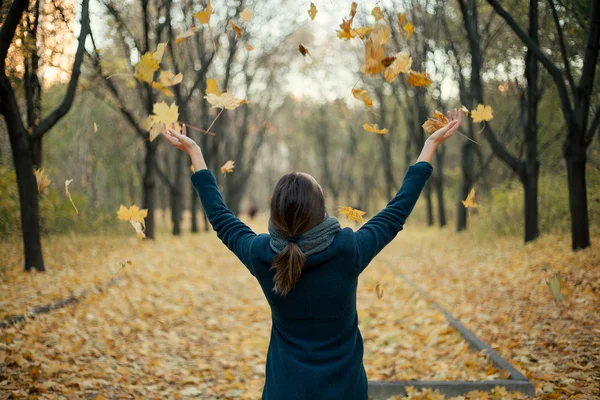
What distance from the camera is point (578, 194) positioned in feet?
25.0

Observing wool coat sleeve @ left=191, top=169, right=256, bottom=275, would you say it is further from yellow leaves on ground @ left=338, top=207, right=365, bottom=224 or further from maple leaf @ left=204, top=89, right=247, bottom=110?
yellow leaves on ground @ left=338, top=207, right=365, bottom=224

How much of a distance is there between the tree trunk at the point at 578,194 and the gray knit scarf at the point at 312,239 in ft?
23.1

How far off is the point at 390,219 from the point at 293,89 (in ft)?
91.3

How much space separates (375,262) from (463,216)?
5.18 meters

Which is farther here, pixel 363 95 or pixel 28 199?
pixel 28 199

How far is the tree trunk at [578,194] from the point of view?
7509 millimetres

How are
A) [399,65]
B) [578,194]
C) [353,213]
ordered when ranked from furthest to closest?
[578,194] < [353,213] < [399,65]

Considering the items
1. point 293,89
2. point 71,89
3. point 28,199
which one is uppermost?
point 293,89

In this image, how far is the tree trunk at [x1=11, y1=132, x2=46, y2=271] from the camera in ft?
24.7

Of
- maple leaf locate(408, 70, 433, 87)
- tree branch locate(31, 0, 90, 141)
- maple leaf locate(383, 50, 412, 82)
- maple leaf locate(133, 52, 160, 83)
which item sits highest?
tree branch locate(31, 0, 90, 141)

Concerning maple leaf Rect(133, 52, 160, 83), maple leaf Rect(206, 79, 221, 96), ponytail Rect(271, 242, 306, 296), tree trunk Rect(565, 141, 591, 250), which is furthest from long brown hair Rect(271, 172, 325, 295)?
tree trunk Rect(565, 141, 591, 250)

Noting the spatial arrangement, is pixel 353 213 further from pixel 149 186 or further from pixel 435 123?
pixel 149 186

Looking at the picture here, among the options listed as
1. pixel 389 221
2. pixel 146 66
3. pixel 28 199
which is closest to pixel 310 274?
pixel 389 221

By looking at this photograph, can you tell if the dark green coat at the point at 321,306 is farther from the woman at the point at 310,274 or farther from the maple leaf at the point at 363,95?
the maple leaf at the point at 363,95
